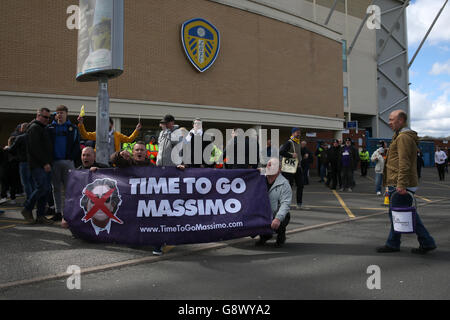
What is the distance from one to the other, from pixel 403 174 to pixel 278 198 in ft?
5.65

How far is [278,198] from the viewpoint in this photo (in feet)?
18.0

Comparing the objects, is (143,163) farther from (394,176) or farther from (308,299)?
(394,176)

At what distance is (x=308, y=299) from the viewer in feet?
10.7

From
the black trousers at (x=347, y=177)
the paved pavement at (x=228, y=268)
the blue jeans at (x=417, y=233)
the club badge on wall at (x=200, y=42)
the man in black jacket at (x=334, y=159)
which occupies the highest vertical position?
the club badge on wall at (x=200, y=42)

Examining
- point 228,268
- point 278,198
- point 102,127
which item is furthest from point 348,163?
point 228,268

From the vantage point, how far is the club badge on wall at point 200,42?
19.8 metres

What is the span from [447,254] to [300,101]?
2147 cm

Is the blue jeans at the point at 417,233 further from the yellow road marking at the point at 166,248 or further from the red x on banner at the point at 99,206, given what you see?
the red x on banner at the point at 99,206

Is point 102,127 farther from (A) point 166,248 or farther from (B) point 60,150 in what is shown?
(A) point 166,248

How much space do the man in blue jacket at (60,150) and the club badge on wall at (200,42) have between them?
13833mm

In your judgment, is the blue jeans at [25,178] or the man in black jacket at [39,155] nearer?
the man in black jacket at [39,155]

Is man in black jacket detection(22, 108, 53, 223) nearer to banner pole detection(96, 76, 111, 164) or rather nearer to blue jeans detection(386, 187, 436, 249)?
banner pole detection(96, 76, 111, 164)

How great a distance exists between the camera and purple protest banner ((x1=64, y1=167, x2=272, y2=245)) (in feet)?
16.6

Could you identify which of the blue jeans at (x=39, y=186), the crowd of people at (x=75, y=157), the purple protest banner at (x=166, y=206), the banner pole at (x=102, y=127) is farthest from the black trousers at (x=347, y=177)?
the blue jeans at (x=39, y=186)
